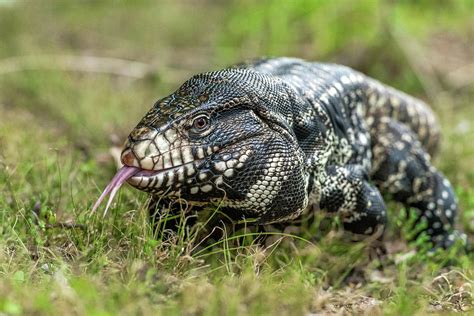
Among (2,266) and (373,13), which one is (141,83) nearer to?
(373,13)

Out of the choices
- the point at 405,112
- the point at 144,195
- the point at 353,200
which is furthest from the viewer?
the point at 405,112

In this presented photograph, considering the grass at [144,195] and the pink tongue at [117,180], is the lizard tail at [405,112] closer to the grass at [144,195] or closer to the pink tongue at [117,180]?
the grass at [144,195]

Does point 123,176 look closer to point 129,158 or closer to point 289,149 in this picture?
point 129,158

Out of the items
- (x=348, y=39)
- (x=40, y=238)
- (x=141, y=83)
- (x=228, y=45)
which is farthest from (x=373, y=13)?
(x=40, y=238)

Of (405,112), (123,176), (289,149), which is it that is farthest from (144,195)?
(405,112)

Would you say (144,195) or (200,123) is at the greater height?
(200,123)

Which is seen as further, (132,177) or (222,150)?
(222,150)
